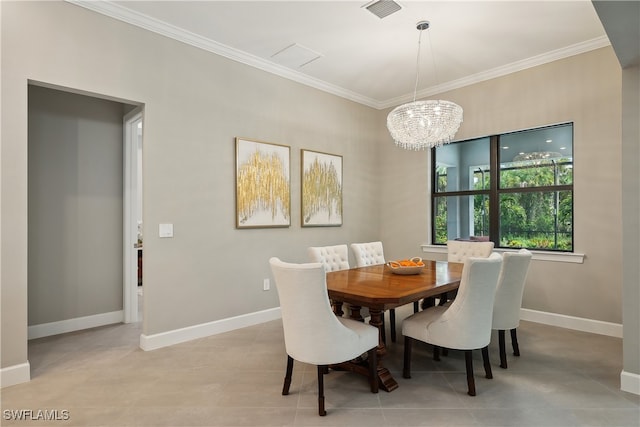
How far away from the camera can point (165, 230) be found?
3.38 metres

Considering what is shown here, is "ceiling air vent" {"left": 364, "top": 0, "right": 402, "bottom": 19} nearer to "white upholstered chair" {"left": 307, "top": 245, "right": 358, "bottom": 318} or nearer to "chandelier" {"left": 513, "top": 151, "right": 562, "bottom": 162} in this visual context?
"white upholstered chair" {"left": 307, "top": 245, "right": 358, "bottom": 318}

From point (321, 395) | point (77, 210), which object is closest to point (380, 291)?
point (321, 395)

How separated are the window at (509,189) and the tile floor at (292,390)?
54.3 inches

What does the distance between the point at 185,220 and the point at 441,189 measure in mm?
3524

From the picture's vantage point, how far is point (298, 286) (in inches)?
82.3

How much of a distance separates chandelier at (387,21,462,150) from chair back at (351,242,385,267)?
1.25 meters

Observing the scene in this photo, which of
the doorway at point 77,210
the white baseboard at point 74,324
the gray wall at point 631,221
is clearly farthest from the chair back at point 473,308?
the white baseboard at point 74,324

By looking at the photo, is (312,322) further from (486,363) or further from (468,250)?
(468,250)

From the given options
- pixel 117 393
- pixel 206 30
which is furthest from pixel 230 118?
pixel 117 393

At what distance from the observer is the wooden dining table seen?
7.68ft

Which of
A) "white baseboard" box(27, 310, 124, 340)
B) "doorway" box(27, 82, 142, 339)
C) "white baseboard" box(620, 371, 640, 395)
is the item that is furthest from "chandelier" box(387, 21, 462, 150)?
"white baseboard" box(27, 310, 124, 340)

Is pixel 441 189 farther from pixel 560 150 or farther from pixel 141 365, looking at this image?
pixel 141 365

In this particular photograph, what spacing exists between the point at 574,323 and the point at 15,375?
16.7ft

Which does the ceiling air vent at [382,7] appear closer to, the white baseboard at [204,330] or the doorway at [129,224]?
the doorway at [129,224]
